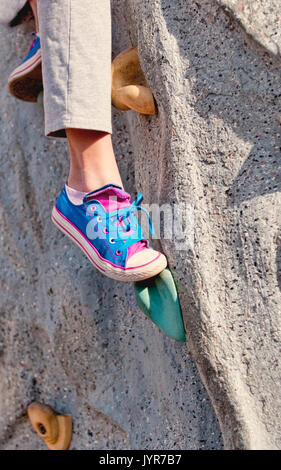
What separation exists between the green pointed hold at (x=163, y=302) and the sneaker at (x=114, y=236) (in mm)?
39

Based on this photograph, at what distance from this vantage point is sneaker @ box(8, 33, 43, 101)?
1370 mm

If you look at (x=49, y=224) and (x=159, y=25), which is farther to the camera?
(x=49, y=224)

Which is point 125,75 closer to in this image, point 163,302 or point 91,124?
point 91,124

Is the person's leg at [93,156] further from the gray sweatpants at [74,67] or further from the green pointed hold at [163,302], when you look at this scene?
the green pointed hold at [163,302]

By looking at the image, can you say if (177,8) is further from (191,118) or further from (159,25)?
(191,118)

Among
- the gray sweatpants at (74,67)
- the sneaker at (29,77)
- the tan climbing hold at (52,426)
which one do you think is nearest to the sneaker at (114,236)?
the gray sweatpants at (74,67)

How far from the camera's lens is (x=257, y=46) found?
1.19 metres

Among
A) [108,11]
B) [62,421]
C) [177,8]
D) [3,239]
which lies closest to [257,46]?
[177,8]

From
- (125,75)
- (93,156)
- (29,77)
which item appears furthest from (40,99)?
(93,156)

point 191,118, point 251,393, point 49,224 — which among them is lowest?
point 251,393

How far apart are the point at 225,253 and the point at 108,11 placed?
0.50 metres

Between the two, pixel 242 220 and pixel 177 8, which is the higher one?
pixel 177 8

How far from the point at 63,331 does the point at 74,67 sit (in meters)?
0.64

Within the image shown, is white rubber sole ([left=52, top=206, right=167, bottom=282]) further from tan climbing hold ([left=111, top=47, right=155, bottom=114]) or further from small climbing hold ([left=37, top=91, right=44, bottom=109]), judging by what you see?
small climbing hold ([left=37, top=91, right=44, bottom=109])
